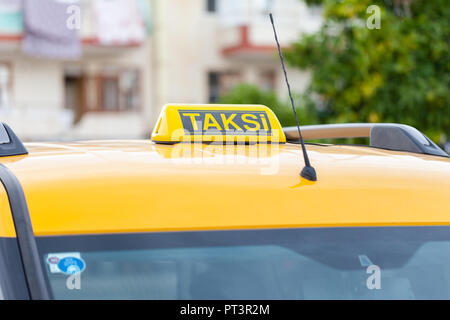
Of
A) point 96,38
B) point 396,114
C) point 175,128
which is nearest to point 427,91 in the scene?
point 396,114

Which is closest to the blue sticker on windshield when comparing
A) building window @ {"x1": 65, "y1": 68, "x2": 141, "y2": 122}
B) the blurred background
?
the blurred background

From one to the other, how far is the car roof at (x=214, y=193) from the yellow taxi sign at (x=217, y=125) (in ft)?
0.89

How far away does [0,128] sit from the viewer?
1.80m

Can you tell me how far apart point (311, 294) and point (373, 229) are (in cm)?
17

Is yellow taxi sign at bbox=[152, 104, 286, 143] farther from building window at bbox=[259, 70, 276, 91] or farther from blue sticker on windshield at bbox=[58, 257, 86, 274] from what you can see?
building window at bbox=[259, 70, 276, 91]

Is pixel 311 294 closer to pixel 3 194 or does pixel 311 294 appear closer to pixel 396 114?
pixel 3 194

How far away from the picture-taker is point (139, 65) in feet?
80.5

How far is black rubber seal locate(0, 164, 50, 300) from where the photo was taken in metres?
1.35

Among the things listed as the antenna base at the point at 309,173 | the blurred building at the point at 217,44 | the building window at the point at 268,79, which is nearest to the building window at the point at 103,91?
the blurred building at the point at 217,44

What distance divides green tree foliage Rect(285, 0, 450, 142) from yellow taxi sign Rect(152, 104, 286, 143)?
707 centimetres

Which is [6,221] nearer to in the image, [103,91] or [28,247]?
[28,247]

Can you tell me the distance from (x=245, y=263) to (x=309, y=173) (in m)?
0.23

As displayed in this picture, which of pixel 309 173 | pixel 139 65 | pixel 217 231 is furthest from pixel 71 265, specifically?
pixel 139 65
